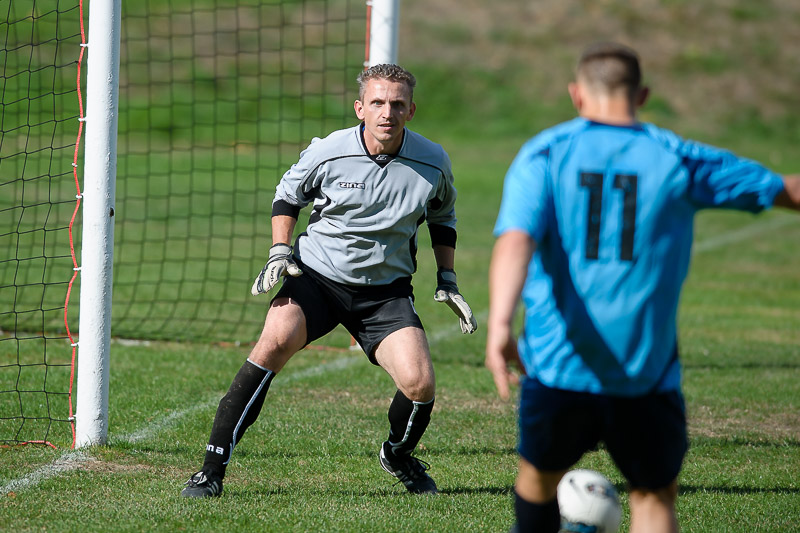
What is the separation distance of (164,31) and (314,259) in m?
26.3

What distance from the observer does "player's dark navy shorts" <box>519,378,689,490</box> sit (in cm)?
309

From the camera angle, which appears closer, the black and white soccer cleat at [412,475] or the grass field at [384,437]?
the grass field at [384,437]

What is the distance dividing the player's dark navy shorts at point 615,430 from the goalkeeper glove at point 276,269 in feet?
6.40

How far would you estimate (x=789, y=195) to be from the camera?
10.2 feet

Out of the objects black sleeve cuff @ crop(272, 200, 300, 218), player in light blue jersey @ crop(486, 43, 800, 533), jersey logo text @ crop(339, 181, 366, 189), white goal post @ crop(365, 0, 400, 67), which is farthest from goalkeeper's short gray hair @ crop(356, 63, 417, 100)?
white goal post @ crop(365, 0, 400, 67)

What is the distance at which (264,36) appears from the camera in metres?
29.8

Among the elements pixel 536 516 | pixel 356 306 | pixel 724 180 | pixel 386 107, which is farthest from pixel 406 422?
pixel 724 180

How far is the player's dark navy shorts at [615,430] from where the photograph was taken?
309cm

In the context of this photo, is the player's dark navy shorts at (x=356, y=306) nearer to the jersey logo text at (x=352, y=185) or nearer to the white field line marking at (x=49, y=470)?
the jersey logo text at (x=352, y=185)

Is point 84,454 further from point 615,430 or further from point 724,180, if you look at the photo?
point 724,180

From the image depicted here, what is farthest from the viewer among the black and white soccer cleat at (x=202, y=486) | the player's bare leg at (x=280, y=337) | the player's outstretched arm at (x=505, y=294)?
the player's bare leg at (x=280, y=337)

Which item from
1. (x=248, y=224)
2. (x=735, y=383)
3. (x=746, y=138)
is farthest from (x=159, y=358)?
(x=746, y=138)

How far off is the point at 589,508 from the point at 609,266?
1.20m

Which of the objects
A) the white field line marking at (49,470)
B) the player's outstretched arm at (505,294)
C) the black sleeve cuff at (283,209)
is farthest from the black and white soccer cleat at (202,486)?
the player's outstretched arm at (505,294)
